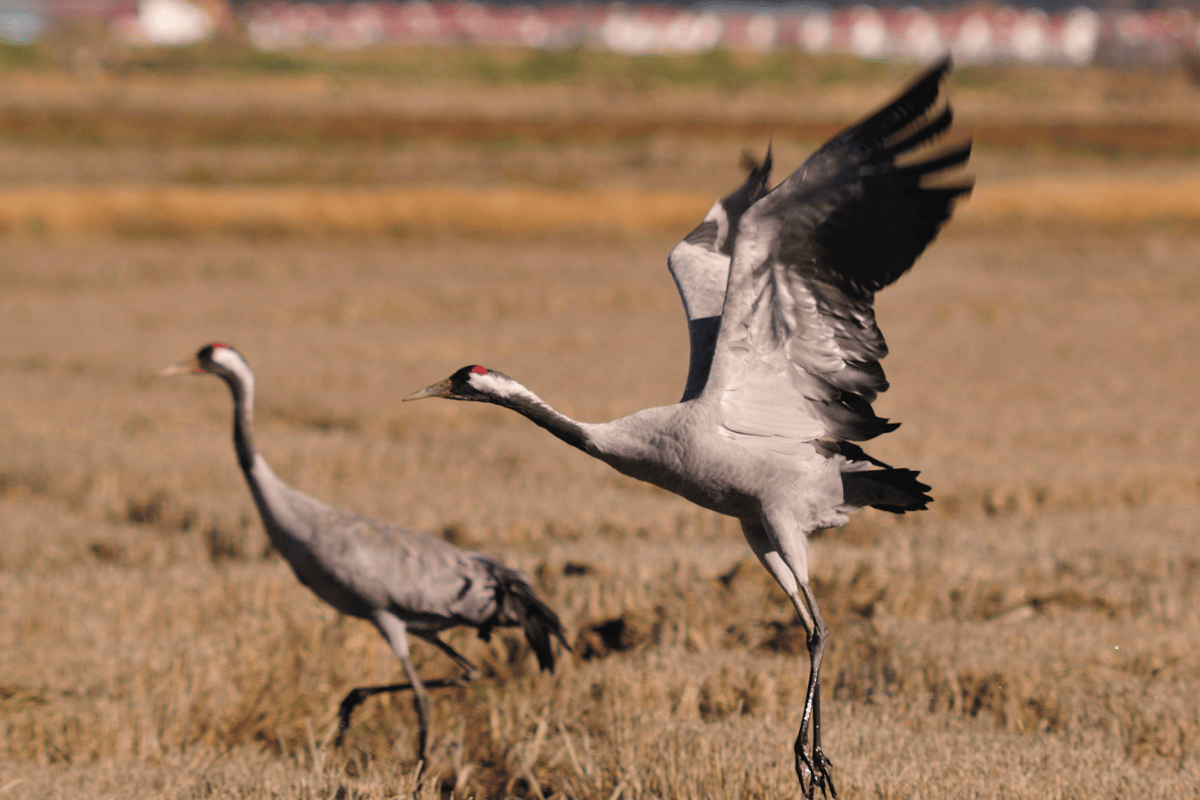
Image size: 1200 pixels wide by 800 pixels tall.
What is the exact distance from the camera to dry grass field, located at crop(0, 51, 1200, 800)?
5668mm

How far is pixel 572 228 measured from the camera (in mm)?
26828

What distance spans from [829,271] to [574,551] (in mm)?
3926

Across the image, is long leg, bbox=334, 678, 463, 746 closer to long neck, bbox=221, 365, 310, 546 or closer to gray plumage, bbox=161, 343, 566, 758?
gray plumage, bbox=161, 343, 566, 758

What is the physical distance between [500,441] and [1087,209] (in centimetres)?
2048

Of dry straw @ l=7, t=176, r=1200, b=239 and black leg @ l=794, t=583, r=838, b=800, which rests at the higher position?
dry straw @ l=7, t=176, r=1200, b=239

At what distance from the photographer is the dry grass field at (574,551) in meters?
5.67

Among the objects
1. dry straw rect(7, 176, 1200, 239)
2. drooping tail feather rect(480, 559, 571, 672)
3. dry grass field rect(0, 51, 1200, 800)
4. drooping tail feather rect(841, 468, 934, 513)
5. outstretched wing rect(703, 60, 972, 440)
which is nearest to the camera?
outstretched wing rect(703, 60, 972, 440)

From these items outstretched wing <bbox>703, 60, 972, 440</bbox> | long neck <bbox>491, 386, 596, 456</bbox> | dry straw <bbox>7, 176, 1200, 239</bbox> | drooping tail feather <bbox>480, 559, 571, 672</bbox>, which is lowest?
drooping tail feather <bbox>480, 559, 571, 672</bbox>

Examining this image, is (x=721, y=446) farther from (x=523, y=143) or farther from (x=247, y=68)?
(x=247, y=68)

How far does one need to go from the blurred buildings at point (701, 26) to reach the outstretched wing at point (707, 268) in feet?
408

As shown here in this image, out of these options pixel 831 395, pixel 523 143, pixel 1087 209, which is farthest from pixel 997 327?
pixel 523 143

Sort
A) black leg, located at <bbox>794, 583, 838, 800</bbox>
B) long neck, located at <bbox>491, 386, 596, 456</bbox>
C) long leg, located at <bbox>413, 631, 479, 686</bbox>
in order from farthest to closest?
long leg, located at <bbox>413, 631, 479, 686</bbox> → black leg, located at <bbox>794, 583, 838, 800</bbox> → long neck, located at <bbox>491, 386, 596, 456</bbox>

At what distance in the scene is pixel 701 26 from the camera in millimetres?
143250

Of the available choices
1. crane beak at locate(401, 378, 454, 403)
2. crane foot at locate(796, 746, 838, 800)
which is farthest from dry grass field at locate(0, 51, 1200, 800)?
crane beak at locate(401, 378, 454, 403)
